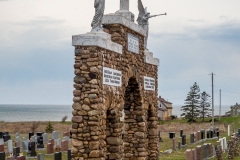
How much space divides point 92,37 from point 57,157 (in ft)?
25.7

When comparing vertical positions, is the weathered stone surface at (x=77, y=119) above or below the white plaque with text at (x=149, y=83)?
below

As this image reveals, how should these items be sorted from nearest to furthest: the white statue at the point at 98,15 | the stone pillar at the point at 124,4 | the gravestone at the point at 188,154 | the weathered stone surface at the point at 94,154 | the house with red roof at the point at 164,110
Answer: the weathered stone surface at the point at 94,154
the white statue at the point at 98,15
the stone pillar at the point at 124,4
the gravestone at the point at 188,154
the house with red roof at the point at 164,110

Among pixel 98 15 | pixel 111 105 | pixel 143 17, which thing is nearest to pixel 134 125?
pixel 111 105

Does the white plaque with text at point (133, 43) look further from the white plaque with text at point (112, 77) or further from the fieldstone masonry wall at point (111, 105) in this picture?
the white plaque with text at point (112, 77)

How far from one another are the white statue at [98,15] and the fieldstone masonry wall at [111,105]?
796 millimetres

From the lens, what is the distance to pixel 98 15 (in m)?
12.9

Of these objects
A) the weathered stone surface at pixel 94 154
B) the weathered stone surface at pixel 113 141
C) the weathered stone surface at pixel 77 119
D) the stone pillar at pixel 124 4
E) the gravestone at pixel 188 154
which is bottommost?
the gravestone at pixel 188 154

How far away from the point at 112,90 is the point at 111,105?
44cm

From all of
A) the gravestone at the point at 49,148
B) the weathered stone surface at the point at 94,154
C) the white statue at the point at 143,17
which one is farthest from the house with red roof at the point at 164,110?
the weathered stone surface at the point at 94,154

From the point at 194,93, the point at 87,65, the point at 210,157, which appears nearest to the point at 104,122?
the point at 87,65

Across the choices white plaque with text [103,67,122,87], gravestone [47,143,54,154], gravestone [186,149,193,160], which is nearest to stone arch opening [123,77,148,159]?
white plaque with text [103,67,122,87]

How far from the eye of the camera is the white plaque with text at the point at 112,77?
41.4ft

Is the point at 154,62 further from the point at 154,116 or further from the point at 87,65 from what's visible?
the point at 87,65

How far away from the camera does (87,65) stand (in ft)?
39.4
